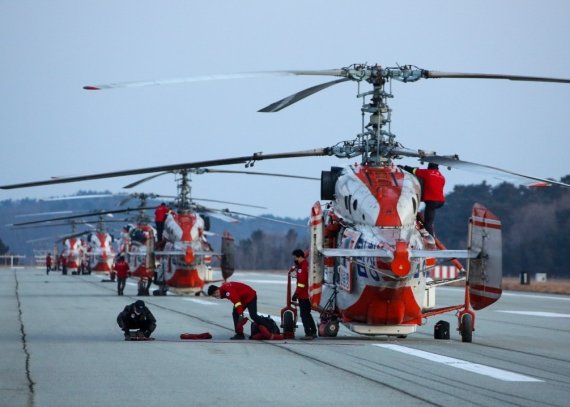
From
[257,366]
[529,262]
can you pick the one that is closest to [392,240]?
[257,366]

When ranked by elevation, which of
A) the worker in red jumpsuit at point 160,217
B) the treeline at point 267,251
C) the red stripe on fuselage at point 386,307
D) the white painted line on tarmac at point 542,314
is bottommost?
the white painted line on tarmac at point 542,314

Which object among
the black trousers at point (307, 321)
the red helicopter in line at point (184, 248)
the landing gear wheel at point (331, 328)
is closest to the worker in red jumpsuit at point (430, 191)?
the landing gear wheel at point (331, 328)

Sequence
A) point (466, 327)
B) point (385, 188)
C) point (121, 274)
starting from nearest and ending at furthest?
point (385, 188) → point (466, 327) → point (121, 274)

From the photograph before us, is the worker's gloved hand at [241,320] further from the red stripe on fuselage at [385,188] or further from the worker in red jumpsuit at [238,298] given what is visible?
the red stripe on fuselage at [385,188]

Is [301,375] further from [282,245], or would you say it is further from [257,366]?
[282,245]

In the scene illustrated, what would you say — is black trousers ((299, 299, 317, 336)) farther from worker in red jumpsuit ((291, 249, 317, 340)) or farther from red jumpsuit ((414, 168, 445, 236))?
red jumpsuit ((414, 168, 445, 236))

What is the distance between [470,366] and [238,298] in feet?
21.0

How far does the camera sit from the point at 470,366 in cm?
1583

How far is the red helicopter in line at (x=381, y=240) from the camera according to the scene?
1870 cm

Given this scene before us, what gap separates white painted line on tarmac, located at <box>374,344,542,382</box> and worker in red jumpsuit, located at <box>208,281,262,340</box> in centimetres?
319

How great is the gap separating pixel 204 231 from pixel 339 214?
900 inches

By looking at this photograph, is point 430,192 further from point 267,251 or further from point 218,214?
point 267,251

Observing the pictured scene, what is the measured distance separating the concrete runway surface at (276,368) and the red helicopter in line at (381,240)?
65cm

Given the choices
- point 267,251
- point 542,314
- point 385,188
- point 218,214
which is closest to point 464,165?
point 385,188
